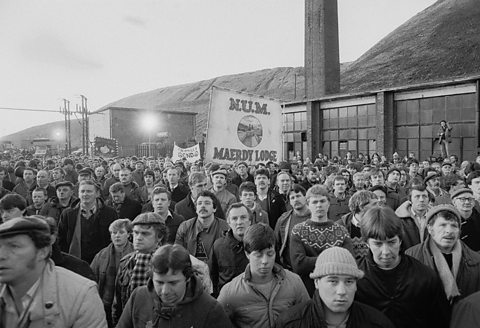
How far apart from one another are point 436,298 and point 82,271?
109 inches

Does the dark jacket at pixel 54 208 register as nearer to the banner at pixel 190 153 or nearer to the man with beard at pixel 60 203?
the man with beard at pixel 60 203

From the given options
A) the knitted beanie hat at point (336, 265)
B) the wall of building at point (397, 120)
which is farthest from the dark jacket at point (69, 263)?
the wall of building at point (397, 120)

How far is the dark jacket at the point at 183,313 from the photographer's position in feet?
8.47

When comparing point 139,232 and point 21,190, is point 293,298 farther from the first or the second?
point 21,190

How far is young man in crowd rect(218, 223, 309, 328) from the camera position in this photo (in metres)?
3.01

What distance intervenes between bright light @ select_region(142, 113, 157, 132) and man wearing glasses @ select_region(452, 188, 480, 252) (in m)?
49.1

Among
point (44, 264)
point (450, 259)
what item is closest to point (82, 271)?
point (44, 264)

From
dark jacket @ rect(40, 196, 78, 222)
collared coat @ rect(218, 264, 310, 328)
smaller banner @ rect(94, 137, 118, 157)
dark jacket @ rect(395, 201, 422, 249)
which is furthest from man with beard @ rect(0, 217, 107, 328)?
smaller banner @ rect(94, 137, 118, 157)

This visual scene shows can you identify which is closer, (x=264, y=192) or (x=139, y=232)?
(x=139, y=232)

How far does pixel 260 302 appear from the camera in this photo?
119 inches

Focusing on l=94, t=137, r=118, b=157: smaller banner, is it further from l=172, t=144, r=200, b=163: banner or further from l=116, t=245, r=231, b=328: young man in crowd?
l=116, t=245, r=231, b=328: young man in crowd

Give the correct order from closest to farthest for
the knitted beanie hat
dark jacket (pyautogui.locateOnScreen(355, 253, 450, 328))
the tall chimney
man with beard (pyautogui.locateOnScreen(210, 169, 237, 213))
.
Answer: the knitted beanie hat
dark jacket (pyautogui.locateOnScreen(355, 253, 450, 328))
man with beard (pyautogui.locateOnScreen(210, 169, 237, 213))
the tall chimney

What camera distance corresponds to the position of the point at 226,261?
3938 millimetres

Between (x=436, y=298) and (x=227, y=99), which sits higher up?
(x=227, y=99)
